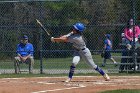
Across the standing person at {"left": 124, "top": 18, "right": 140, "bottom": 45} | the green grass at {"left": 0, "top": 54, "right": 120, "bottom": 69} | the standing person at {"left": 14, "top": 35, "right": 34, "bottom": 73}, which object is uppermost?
the standing person at {"left": 124, "top": 18, "right": 140, "bottom": 45}

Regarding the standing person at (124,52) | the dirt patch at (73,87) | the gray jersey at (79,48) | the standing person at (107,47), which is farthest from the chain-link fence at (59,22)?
the dirt patch at (73,87)

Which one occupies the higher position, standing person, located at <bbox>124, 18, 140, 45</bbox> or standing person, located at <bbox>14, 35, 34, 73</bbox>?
standing person, located at <bbox>124, 18, 140, 45</bbox>

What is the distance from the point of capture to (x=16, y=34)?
62.1 ft

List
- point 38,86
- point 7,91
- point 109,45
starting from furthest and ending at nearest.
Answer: point 109,45 → point 38,86 → point 7,91

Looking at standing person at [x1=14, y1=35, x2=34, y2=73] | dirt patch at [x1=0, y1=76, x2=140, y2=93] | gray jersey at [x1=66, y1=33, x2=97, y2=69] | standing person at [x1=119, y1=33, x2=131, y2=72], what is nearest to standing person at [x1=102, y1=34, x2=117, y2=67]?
standing person at [x1=119, y1=33, x2=131, y2=72]

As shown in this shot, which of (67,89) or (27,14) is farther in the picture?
(27,14)

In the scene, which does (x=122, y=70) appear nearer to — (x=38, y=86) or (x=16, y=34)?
(x=16, y=34)

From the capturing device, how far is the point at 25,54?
59.0 feet

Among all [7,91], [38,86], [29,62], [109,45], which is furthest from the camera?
[109,45]

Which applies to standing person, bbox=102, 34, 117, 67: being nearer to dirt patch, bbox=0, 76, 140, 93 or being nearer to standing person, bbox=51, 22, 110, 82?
dirt patch, bbox=0, 76, 140, 93

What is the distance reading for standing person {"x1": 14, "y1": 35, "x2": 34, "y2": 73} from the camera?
17828mm

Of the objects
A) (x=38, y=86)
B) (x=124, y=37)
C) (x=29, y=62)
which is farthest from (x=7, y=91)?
(x=124, y=37)

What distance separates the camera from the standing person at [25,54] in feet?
58.5

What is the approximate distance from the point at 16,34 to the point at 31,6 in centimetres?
132
